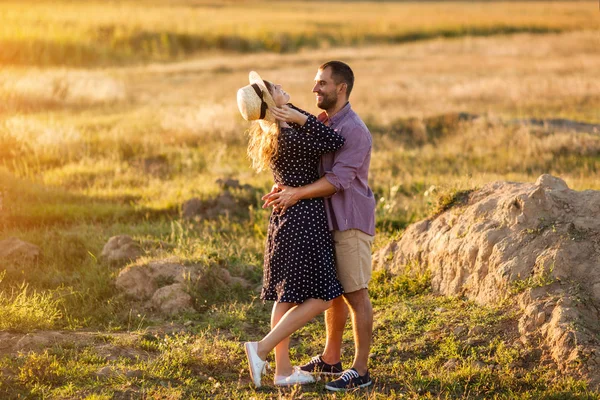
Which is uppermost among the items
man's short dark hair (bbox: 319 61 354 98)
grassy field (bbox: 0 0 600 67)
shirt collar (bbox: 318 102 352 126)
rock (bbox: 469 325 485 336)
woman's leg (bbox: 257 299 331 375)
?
grassy field (bbox: 0 0 600 67)

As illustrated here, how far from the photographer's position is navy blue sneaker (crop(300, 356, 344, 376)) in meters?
6.80

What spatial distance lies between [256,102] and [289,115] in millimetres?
279

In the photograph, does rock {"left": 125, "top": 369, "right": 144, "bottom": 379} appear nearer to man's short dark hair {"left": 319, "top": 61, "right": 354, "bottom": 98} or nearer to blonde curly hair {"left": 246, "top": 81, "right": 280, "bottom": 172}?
blonde curly hair {"left": 246, "top": 81, "right": 280, "bottom": 172}

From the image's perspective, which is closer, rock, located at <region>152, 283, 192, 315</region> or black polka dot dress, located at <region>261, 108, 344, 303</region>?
black polka dot dress, located at <region>261, 108, 344, 303</region>

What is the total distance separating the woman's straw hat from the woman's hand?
0.05 m

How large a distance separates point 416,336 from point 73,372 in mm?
3110

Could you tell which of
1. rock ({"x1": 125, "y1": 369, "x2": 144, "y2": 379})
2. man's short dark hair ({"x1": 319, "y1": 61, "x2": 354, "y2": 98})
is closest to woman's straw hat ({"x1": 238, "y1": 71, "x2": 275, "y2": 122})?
man's short dark hair ({"x1": 319, "y1": 61, "x2": 354, "y2": 98})

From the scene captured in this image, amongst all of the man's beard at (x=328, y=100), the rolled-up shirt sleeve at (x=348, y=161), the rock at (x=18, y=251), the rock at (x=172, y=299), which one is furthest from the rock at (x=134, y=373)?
the rock at (x=18, y=251)

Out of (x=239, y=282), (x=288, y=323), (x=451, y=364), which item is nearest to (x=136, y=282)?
(x=239, y=282)

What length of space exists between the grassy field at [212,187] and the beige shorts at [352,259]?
2.92 ft

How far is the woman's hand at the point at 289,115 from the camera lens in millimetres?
6270

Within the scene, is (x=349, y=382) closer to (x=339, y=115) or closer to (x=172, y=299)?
(x=339, y=115)

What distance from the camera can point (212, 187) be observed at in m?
13.3

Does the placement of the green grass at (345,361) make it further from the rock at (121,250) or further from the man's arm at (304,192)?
the rock at (121,250)
